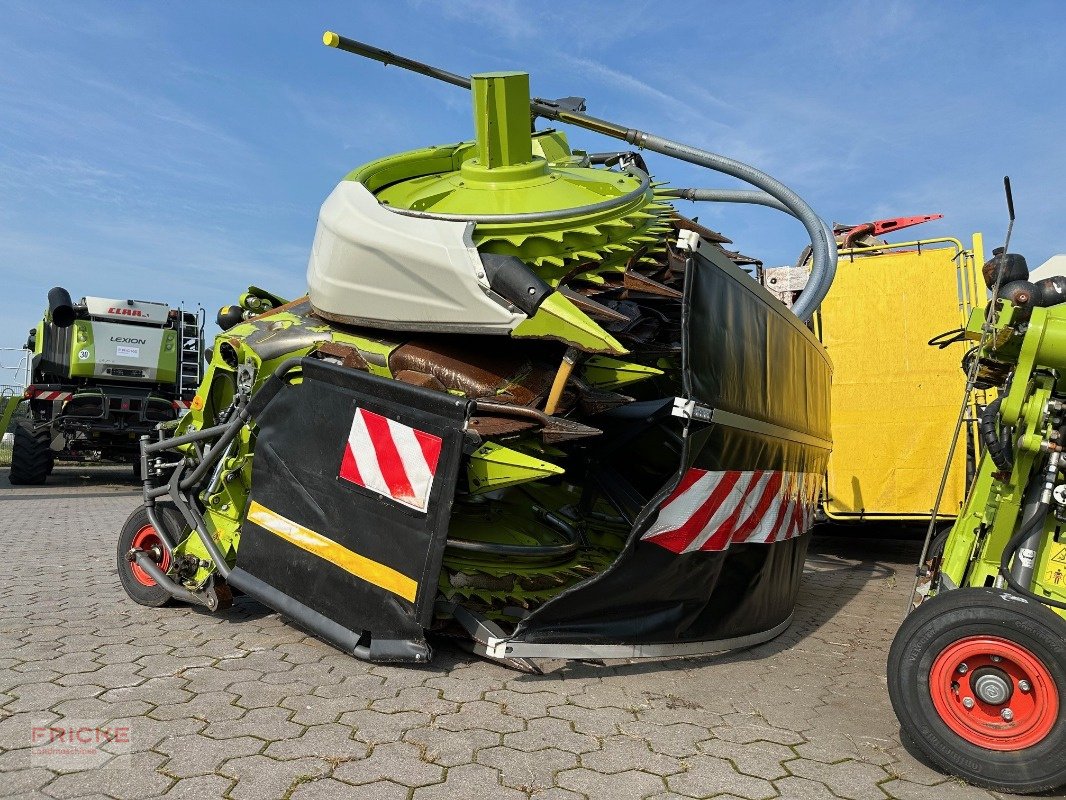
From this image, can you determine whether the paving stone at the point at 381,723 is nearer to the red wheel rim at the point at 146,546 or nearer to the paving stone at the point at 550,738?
the paving stone at the point at 550,738

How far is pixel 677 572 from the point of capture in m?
3.29

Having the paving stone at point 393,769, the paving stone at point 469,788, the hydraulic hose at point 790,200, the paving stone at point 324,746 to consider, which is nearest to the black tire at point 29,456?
the hydraulic hose at point 790,200

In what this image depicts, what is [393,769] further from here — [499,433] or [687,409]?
[687,409]

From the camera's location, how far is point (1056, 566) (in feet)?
9.05

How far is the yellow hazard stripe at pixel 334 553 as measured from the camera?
3.24m

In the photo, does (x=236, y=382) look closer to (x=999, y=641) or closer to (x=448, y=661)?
(x=448, y=661)

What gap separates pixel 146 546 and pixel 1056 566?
Answer: 14.6ft

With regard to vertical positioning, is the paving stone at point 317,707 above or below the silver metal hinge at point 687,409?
below

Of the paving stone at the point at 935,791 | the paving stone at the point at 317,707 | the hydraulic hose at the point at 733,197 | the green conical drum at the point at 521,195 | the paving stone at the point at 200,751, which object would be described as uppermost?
the hydraulic hose at the point at 733,197

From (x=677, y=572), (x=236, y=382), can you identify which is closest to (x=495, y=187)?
(x=236, y=382)

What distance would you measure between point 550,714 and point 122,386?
→ 44.4 ft

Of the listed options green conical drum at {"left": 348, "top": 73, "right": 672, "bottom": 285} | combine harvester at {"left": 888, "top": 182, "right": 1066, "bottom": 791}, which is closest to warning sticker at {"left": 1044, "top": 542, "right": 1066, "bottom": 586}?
combine harvester at {"left": 888, "top": 182, "right": 1066, "bottom": 791}

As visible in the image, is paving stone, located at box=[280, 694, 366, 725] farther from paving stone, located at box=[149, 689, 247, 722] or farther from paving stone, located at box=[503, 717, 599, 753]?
paving stone, located at box=[503, 717, 599, 753]

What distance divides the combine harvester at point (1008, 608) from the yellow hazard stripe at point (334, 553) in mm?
1842
